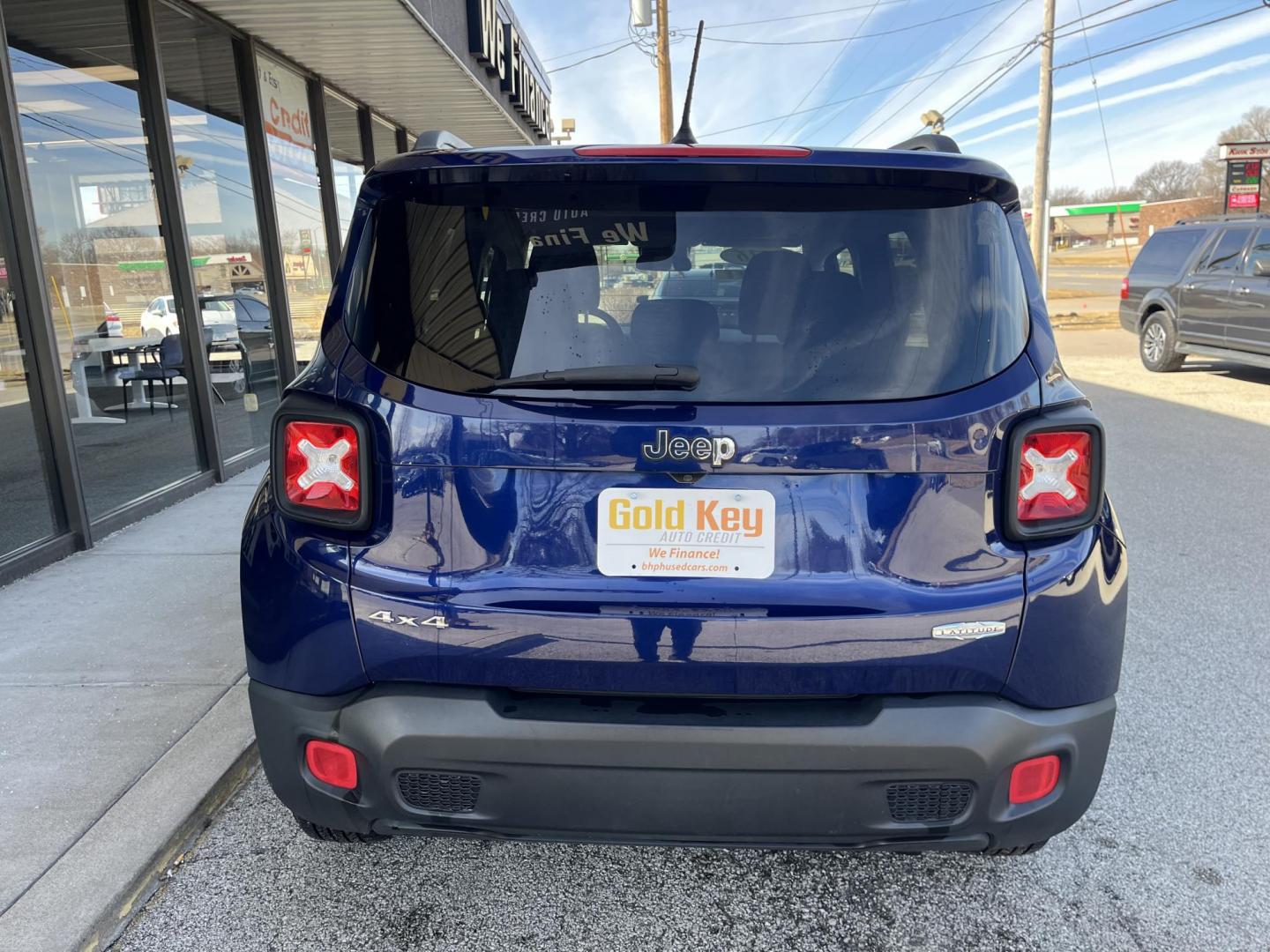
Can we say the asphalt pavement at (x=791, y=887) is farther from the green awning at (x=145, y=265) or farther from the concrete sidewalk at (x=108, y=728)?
the green awning at (x=145, y=265)

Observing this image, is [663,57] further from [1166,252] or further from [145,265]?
[145,265]

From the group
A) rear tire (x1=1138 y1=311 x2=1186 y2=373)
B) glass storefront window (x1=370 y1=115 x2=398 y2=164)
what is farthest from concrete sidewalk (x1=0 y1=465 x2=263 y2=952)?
rear tire (x1=1138 y1=311 x2=1186 y2=373)

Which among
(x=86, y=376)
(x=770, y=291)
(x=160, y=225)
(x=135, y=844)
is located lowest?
(x=135, y=844)

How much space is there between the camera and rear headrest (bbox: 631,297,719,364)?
1.97 metres

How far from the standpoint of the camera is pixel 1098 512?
2.01 metres

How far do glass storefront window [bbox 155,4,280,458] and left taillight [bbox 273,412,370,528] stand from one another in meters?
5.69

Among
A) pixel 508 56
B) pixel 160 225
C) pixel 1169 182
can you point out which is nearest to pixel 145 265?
pixel 160 225

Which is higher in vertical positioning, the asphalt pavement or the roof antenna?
the roof antenna

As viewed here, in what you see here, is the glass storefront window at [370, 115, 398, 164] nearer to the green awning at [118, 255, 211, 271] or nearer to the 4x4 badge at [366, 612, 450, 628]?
the green awning at [118, 255, 211, 271]

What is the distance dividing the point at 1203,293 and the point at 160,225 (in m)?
11.7

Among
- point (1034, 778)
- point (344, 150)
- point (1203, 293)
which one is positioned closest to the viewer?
point (1034, 778)

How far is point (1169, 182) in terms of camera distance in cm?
9312

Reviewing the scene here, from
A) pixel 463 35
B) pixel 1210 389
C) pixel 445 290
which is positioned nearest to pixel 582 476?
pixel 445 290

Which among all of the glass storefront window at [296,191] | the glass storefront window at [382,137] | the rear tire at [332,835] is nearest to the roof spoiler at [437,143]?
the rear tire at [332,835]
